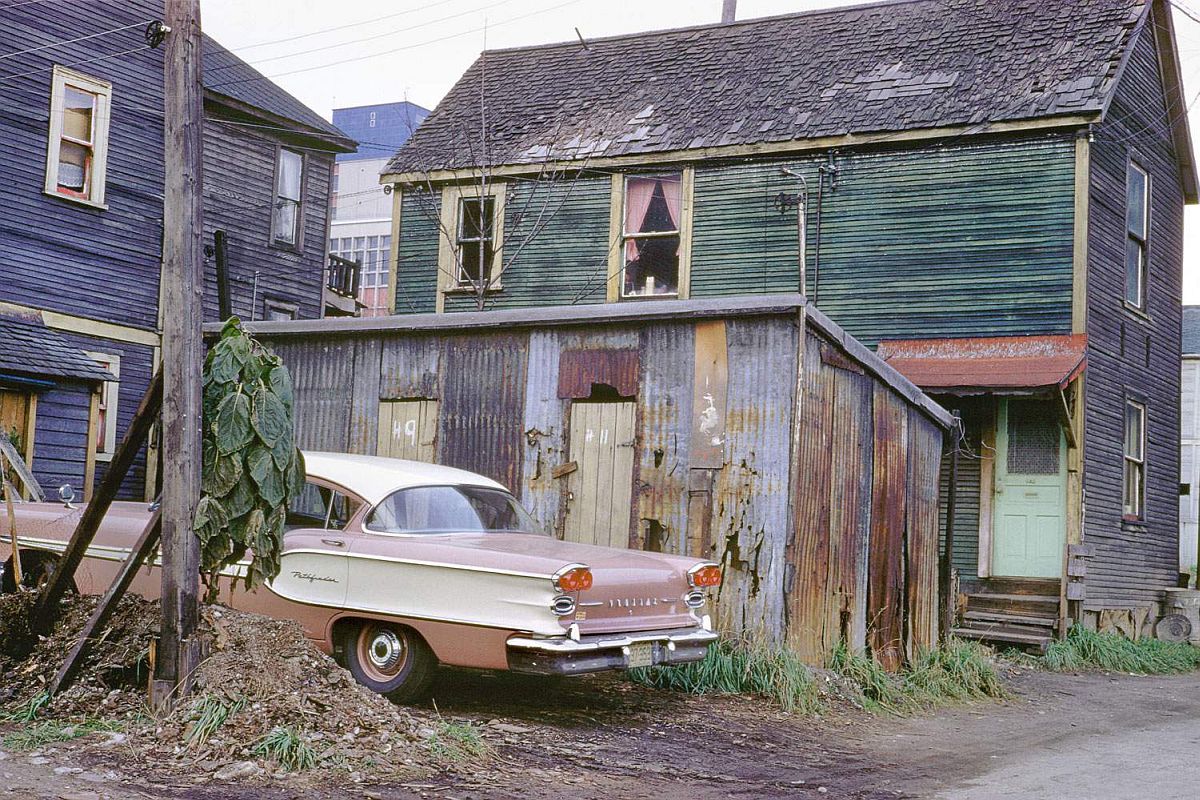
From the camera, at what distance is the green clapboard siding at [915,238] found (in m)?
16.7

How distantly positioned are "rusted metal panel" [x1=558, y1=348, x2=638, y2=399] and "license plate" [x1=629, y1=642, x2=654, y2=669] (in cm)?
330

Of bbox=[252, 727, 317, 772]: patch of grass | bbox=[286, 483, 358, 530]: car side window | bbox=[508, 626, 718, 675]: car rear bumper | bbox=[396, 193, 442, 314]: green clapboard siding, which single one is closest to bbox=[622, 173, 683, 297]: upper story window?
bbox=[396, 193, 442, 314]: green clapboard siding

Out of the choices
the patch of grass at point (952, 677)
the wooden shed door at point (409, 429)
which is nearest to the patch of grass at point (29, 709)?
the wooden shed door at point (409, 429)

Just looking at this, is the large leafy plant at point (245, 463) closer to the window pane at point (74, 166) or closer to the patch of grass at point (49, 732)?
the patch of grass at point (49, 732)

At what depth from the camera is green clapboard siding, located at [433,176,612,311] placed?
1964cm

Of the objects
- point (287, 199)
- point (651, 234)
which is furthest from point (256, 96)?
point (651, 234)

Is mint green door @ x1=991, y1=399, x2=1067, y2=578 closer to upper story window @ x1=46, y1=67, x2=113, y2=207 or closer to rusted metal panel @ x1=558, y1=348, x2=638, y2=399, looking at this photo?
rusted metal panel @ x1=558, y1=348, x2=638, y2=399

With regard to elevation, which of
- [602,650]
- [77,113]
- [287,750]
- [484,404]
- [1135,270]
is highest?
[77,113]

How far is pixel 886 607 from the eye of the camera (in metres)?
12.0

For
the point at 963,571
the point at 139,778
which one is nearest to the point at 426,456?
the point at 139,778

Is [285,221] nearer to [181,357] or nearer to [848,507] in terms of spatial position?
[848,507]

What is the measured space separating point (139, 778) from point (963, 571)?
12.6 meters

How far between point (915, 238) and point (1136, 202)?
144 inches

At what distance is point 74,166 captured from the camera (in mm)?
20406
